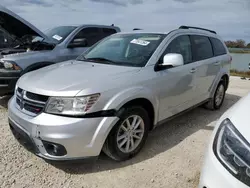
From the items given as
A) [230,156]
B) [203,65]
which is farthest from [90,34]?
[230,156]

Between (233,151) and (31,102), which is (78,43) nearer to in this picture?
(31,102)

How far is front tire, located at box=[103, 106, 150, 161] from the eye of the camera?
9.26ft

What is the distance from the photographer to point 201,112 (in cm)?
511

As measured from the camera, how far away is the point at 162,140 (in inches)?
145

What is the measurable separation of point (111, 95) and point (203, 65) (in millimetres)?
2314

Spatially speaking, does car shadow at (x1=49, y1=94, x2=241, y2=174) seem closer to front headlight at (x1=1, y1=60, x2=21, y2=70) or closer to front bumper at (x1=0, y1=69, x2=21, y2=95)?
front bumper at (x1=0, y1=69, x2=21, y2=95)

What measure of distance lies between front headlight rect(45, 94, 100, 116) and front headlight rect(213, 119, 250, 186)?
1.36 meters

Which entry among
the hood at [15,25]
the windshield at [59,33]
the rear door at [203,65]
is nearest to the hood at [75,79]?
the rear door at [203,65]

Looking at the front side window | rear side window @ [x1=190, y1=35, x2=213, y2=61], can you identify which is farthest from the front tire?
the front side window

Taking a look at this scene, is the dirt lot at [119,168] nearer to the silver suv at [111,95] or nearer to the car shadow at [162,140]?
the car shadow at [162,140]

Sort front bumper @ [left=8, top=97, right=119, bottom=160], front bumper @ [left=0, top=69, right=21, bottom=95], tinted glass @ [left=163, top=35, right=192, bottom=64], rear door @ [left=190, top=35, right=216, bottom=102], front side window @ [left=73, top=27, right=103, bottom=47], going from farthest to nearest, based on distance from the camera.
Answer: front side window @ [left=73, top=27, right=103, bottom=47] → front bumper @ [left=0, top=69, right=21, bottom=95] → rear door @ [left=190, top=35, right=216, bottom=102] → tinted glass @ [left=163, top=35, right=192, bottom=64] → front bumper @ [left=8, top=97, right=119, bottom=160]

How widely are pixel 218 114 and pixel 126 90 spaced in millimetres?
2950

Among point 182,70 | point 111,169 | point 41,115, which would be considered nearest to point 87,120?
point 41,115

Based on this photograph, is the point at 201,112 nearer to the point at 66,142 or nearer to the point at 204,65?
the point at 204,65
